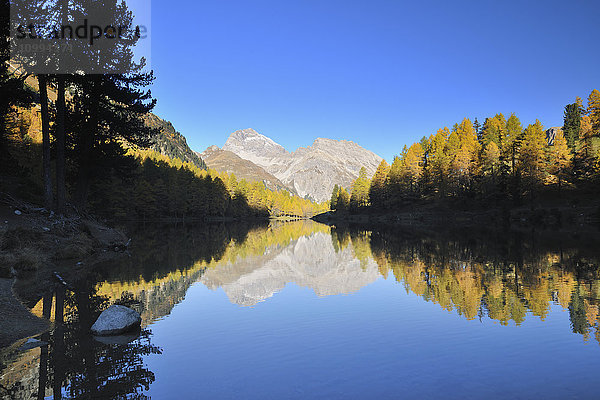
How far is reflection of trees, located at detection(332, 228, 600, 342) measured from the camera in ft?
36.9

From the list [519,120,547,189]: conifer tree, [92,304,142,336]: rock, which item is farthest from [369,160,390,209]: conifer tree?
[92,304,142,336]: rock

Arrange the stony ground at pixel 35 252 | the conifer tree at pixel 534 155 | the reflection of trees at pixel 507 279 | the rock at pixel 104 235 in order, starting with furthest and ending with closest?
the conifer tree at pixel 534 155 → the rock at pixel 104 235 → the reflection of trees at pixel 507 279 → the stony ground at pixel 35 252

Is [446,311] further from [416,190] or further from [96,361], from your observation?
[416,190]

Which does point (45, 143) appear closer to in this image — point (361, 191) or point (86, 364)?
point (86, 364)

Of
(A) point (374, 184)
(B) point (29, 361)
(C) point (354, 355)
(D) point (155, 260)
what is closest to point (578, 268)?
(C) point (354, 355)

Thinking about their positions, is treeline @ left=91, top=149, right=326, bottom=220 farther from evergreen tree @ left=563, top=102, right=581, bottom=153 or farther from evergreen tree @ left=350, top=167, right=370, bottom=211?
evergreen tree @ left=563, top=102, right=581, bottom=153

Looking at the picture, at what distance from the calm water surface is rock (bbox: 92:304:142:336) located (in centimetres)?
39

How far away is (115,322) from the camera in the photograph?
9312 mm

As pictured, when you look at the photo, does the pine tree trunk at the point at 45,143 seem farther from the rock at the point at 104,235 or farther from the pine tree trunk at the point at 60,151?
the rock at the point at 104,235

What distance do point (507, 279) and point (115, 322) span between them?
15.3 metres

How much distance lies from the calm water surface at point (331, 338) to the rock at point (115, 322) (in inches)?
15.4

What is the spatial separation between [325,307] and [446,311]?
4.24 metres

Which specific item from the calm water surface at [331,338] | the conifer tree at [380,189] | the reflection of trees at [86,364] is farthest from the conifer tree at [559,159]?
the reflection of trees at [86,364]

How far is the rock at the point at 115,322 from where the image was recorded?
29.9ft
